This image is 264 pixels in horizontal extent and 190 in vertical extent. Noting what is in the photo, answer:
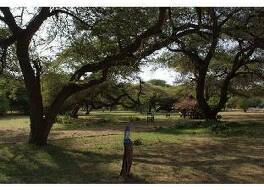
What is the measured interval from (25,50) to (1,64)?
70.2 inches

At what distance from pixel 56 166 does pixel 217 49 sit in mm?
18587

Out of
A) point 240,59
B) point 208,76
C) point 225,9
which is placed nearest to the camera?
point 225,9

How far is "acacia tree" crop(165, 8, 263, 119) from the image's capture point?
63.9ft

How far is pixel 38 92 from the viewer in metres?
17.5

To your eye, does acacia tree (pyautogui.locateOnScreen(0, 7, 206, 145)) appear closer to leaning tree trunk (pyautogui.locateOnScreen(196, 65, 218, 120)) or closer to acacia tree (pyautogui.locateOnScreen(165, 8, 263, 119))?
acacia tree (pyautogui.locateOnScreen(165, 8, 263, 119))

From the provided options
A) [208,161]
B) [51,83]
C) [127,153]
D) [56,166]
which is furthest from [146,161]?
[51,83]

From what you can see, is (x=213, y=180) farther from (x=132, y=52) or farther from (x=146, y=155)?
(x=132, y=52)

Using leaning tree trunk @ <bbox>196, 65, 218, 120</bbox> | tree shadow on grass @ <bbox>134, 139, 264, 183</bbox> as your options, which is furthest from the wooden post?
leaning tree trunk @ <bbox>196, 65, 218, 120</bbox>

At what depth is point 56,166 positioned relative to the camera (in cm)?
1284

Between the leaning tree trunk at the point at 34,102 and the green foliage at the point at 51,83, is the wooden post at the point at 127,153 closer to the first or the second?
the leaning tree trunk at the point at 34,102

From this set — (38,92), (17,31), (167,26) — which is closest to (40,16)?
(17,31)

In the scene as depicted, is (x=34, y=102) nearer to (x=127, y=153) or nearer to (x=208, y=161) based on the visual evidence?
(x=208, y=161)

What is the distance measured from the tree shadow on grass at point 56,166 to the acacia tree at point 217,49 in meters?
6.92

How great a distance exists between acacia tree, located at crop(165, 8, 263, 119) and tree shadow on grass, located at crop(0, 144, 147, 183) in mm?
6918
